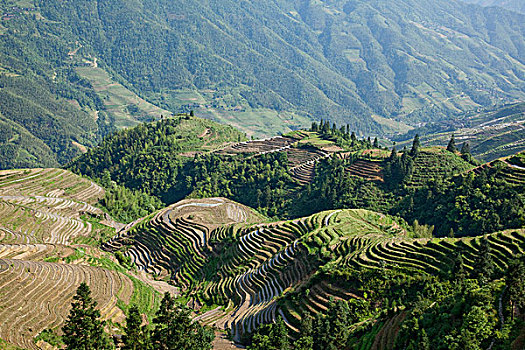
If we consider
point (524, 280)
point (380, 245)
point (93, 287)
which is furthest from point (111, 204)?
point (524, 280)

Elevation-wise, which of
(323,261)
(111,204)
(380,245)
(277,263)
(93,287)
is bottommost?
(111,204)

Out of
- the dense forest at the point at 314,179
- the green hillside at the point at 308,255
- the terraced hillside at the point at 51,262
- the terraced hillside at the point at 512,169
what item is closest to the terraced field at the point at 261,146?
the dense forest at the point at 314,179

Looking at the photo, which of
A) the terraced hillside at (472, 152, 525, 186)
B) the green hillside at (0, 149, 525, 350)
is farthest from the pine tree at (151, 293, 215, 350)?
the terraced hillside at (472, 152, 525, 186)

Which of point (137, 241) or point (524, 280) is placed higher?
point (524, 280)

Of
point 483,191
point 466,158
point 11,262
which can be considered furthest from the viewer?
point 466,158

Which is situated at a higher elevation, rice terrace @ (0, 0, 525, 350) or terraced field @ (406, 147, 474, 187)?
terraced field @ (406, 147, 474, 187)

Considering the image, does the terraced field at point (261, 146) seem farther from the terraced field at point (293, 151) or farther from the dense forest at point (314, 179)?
the dense forest at point (314, 179)

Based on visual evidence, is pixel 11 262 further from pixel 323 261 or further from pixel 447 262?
pixel 447 262

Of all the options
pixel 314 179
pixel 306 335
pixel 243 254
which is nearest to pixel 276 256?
pixel 243 254

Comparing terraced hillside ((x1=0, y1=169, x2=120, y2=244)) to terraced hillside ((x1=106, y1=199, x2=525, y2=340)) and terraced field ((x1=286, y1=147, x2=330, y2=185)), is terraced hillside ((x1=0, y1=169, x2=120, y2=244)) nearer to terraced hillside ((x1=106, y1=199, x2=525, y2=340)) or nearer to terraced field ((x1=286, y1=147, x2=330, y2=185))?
terraced hillside ((x1=106, y1=199, x2=525, y2=340))
